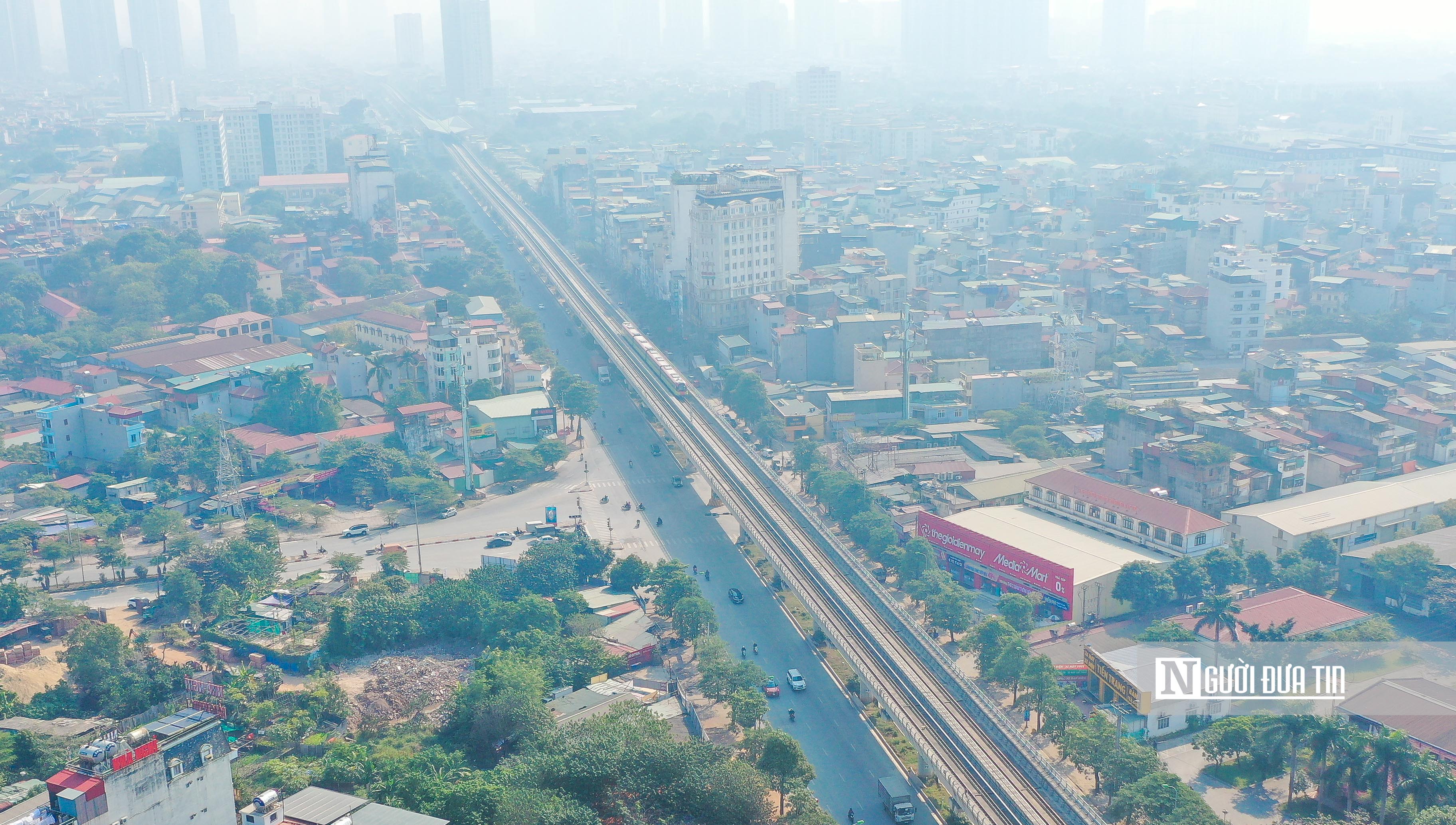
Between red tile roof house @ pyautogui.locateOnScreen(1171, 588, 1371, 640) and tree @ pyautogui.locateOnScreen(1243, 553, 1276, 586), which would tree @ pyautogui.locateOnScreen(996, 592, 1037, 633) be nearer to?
red tile roof house @ pyautogui.locateOnScreen(1171, 588, 1371, 640)

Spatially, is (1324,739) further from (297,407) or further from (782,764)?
(297,407)

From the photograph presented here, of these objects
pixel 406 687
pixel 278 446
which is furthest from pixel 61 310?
pixel 406 687

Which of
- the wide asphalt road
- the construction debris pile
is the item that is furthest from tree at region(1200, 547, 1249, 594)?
the construction debris pile

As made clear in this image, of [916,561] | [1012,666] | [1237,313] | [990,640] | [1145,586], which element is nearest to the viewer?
[1012,666]

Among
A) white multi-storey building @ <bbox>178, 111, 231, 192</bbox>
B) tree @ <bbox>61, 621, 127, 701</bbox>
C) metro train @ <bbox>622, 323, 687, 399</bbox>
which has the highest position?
white multi-storey building @ <bbox>178, 111, 231, 192</bbox>

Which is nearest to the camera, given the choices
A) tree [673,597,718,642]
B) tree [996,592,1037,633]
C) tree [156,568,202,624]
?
tree [673,597,718,642]

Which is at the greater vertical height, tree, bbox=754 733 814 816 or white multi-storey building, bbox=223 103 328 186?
white multi-storey building, bbox=223 103 328 186

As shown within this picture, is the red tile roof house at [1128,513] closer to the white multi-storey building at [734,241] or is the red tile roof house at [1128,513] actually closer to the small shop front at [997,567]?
the small shop front at [997,567]
